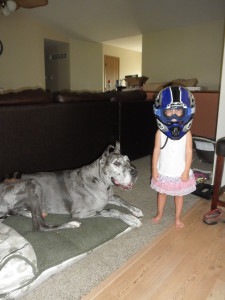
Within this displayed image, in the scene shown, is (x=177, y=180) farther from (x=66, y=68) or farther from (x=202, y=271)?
(x=66, y=68)

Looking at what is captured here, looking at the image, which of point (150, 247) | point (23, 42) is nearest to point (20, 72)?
point (23, 42)

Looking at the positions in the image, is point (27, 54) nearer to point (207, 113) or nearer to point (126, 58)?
point (126, 58)

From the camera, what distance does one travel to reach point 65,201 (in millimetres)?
2025

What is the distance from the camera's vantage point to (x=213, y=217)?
205 centimetres

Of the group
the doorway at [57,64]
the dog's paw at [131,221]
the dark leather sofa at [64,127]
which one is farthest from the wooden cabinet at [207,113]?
the doorway at [57,64]

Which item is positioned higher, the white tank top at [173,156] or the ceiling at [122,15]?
the ceiling at [122,15]

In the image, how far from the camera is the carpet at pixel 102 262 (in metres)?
1.38

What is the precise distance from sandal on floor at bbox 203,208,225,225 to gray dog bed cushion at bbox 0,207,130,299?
0.71m

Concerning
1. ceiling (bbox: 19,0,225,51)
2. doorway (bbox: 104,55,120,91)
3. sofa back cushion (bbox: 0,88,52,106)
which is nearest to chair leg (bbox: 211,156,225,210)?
sofa back cushion (bbox: 0,88,52,106)

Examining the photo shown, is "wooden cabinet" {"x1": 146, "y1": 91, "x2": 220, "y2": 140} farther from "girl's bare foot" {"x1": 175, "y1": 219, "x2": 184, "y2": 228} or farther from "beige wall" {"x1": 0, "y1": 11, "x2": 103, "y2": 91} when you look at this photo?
"beige wall" {"x1": 0, "y1": 11, "x2": 103, "y2": 91}

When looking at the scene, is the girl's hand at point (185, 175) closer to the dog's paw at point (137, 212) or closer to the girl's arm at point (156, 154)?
the girl's arm at point (156, 154)

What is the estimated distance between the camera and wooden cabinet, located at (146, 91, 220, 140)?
12.7ft

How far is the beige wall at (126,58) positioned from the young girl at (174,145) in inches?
358

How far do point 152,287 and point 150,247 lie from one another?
0.35 meters
